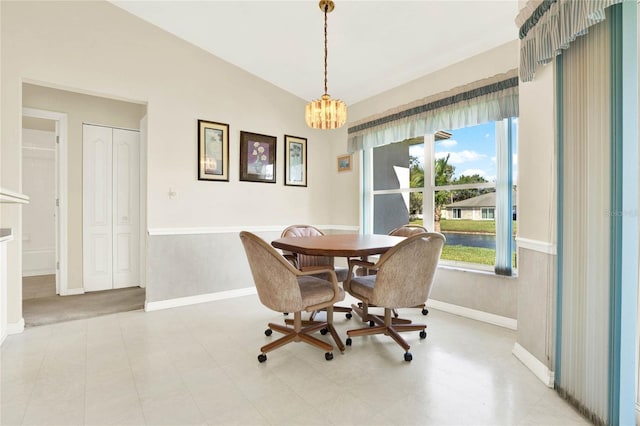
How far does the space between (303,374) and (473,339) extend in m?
1.46

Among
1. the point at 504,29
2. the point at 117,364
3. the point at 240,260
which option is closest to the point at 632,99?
the point at 504,29

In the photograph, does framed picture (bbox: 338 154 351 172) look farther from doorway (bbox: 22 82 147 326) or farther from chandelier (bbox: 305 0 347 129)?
doorway (bbox: 22 82 147 326)

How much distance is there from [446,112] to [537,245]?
5.62 ft

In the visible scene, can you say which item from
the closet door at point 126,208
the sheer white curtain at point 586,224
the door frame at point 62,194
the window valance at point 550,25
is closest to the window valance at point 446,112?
the window valance at point 550,25

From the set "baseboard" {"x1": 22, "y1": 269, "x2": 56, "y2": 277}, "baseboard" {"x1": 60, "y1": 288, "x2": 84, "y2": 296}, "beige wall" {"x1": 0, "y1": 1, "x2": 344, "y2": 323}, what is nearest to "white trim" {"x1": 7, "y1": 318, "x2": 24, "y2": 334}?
"beige wall" {"x1": 0, "y1": 1, "x2": 344, "y2": 323}

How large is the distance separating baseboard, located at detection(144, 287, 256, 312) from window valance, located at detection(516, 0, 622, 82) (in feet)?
11.7

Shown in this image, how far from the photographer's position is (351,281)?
2.40 m

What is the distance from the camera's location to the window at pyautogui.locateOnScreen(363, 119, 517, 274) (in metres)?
2.76

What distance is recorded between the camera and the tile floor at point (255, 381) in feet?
4.94

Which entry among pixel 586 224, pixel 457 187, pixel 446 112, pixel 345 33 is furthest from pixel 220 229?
pixel 586 224

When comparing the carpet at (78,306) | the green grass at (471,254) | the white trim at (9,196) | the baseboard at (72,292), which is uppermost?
the white trim at (9,196)

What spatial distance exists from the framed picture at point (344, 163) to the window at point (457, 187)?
0.54 m

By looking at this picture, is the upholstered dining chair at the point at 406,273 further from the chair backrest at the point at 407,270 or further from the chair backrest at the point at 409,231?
the chair backrest at the point at 409,231

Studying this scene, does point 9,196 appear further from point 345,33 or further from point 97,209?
point 345,33
